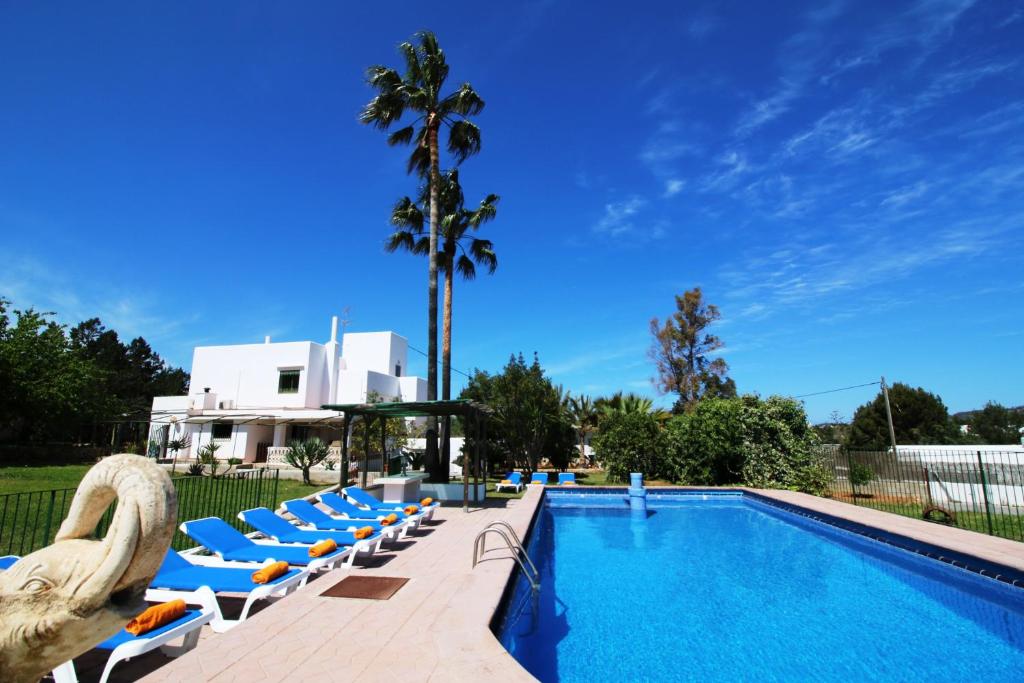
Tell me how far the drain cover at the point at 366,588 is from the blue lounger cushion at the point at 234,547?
2.33 feet

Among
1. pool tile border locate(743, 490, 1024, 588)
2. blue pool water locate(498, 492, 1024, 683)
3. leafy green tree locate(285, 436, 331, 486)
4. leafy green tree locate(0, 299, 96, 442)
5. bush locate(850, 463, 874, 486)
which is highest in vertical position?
leafy green tree locate(0, 299, 96, 442)

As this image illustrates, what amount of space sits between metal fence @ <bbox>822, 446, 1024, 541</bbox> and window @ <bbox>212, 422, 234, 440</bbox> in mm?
30575

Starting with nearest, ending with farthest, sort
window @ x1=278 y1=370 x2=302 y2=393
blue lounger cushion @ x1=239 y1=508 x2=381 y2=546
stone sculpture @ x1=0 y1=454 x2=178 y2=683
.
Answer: stone sculpture @ x1=0 y1=454 x2=178 y2=683, blue lounger cushion @ x1=239 y1=508 x2=381 y2=546, window @ x1=278 y1=370 x2=302 y2=393

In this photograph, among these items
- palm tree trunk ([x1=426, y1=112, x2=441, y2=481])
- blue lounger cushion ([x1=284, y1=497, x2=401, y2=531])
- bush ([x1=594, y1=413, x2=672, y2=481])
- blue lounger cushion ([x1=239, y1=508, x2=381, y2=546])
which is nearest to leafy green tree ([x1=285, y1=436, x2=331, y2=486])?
palm tree trunk ([x1=426, y1=112, x2=441, y2=481])

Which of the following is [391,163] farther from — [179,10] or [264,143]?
[179,10]

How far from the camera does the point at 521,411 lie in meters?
21.4

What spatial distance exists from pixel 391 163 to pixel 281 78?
6278 millimetres

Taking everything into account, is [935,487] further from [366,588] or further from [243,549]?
[243,549]

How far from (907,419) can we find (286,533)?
175 feet

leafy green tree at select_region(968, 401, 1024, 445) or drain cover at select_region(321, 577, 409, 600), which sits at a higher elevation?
leafy green tree at select_region(968, 401, 1024, 445)

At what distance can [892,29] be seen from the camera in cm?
1105

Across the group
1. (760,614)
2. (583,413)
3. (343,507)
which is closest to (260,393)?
(583,413)

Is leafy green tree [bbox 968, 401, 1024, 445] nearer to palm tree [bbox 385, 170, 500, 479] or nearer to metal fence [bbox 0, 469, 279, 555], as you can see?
palm tree [bbox 385, 170, 500, 479]

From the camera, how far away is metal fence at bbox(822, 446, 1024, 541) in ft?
37.8
